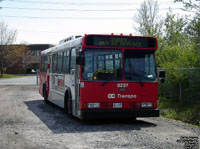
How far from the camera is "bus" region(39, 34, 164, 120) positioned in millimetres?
12188

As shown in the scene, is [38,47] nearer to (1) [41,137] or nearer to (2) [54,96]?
(2) [54,96]

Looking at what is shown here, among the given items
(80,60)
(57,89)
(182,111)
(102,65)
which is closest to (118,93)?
(102,65)

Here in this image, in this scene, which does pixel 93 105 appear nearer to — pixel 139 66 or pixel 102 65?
pixel 102 65

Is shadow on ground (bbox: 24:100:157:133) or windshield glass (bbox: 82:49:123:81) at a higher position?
windshield glass (bbox: 82:49:123:81)

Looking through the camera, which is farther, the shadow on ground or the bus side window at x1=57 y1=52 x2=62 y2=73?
the bus side window at x1=57 y1=52 x2=62 y2=73

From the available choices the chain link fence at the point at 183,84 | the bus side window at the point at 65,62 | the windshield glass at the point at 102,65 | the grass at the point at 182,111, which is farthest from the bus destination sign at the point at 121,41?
the chain link fence at the point at 183,84

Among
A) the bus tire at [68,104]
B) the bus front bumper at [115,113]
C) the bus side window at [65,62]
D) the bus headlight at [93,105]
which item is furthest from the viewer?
the bus side window at [65,62]

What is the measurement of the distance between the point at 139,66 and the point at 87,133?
122 inches

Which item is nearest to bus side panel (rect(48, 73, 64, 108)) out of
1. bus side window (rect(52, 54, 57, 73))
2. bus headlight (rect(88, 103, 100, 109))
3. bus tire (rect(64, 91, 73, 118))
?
bus side window (rect(52, 54, 57, 73))

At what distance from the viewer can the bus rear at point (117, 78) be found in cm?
1219

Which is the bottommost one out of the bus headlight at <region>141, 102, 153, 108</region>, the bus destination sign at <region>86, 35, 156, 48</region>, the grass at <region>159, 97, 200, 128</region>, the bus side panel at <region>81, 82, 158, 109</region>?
the grass at <region>159, 97, 200, 128</region>

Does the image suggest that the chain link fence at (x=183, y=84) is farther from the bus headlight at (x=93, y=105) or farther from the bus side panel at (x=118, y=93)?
the bus headlight at (x=93, y=105)

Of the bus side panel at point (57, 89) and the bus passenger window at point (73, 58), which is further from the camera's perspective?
the bus side panel at point (57, 89)

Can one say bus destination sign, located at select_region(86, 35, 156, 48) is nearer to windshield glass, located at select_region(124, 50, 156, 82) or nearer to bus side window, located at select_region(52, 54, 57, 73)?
windshield glass, located at select_region(124, 50, 156, 82)
